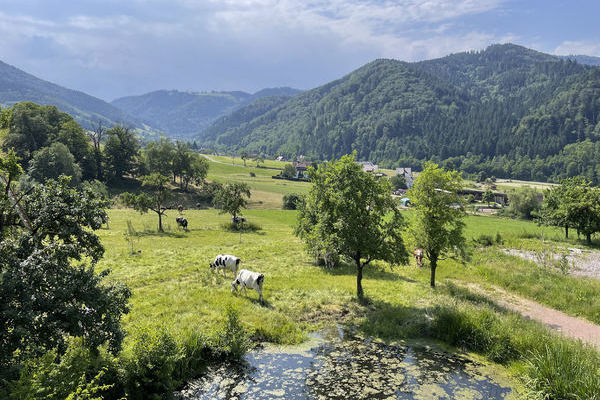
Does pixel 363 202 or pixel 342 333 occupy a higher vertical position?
pixel 363 202

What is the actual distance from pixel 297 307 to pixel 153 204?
133 ft

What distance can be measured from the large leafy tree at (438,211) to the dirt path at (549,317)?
5287mm

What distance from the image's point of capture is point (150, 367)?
39.6 ft

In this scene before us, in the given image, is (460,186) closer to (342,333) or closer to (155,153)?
(342,333)

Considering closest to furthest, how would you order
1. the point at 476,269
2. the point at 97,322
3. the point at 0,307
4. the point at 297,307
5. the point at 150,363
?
the point at 0,307
the point at 97,322
the point at 150,363
the point at 297,307
the point at 476,269

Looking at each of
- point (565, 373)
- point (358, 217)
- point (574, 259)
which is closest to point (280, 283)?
point (358, 217)

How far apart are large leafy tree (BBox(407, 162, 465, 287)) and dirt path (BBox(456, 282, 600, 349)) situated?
208 inches

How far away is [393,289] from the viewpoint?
25531 mm

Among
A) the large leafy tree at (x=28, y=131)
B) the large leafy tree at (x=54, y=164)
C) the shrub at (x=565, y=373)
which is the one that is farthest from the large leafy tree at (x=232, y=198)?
the large leafy tree at (x=28, y=131)

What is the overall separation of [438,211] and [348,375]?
15.7 meters

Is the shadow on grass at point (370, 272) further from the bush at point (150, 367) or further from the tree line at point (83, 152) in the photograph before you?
the tree line at point (83, 152)

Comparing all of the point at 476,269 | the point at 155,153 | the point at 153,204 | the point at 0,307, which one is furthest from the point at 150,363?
the point at 155,153

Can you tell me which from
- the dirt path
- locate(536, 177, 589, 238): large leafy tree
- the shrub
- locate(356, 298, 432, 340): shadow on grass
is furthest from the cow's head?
locate(536, 177, 589, 238): large leafy tree

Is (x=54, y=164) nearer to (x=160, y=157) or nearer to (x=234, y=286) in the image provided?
(x=160, y=157)
